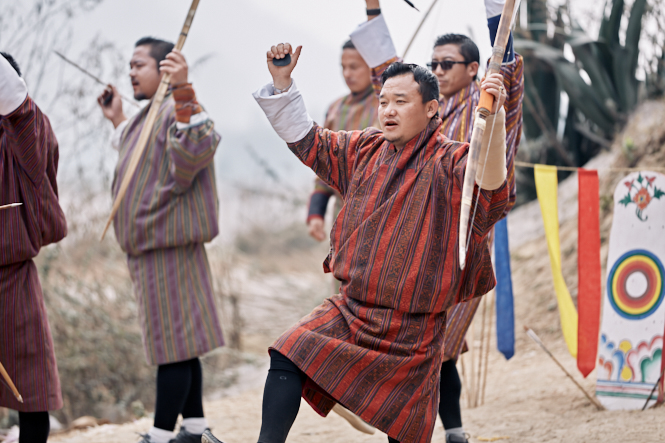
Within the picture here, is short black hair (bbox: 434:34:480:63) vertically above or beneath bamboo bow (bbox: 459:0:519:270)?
above

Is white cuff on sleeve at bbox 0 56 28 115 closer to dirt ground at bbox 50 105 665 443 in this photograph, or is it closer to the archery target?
dirt ground at bbox 50 105 665 443

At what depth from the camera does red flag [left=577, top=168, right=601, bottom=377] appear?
3.19 metres

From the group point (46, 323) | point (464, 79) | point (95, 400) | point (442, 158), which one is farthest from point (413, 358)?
point (95, 400)

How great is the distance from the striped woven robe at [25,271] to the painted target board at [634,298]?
2.43 m

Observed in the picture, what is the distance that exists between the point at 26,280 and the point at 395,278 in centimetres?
150

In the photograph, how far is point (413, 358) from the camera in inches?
76.9

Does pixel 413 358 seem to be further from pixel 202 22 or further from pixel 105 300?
pixel 202 22

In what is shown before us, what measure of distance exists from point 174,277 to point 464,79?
1.52 m

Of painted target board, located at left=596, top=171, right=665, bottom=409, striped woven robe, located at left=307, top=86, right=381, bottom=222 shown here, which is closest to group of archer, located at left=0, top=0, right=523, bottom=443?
striped woven robe, located at left=307, top=86, right=381, bottom=222

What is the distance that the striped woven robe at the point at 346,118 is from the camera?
3.44 meters

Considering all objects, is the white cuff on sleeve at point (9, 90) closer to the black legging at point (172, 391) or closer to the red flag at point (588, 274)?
the black legging at point (172, 391)

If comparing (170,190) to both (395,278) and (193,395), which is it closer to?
(193,395)

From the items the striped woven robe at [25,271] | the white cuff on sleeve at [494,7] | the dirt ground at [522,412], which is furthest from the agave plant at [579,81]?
the striped woven robe at [25,271]

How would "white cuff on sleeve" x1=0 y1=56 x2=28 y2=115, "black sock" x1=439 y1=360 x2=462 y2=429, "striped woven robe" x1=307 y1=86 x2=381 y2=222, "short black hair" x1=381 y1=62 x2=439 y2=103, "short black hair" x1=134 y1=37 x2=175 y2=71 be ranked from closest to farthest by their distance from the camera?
"short black hair" x1=381 y1=62 x2=439 y2=103 → "white cuff on sleeve" x1=0 y1=56 x2=28 y2=115 → "black sock" x1=439 y1=360 x2=462 y2=429 → "short black hair" x1=134 y1=37 x2=175 y2=71 → "striped woven robe" x1=307 y1=86 x2=381 y2=222
